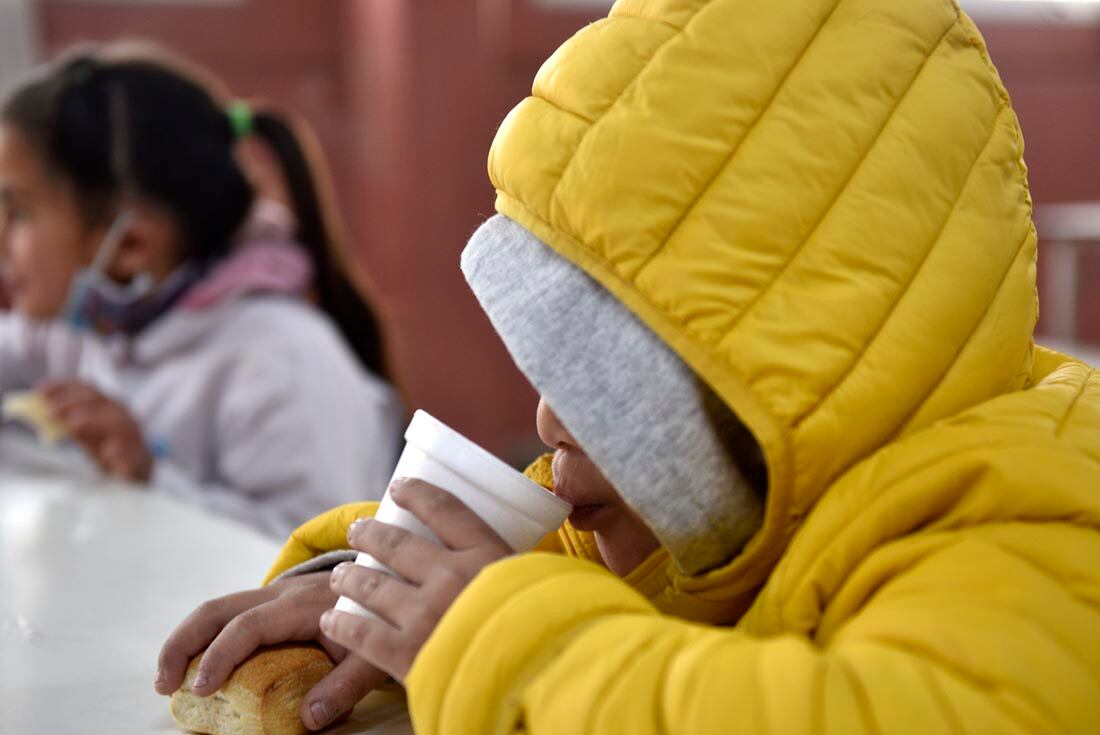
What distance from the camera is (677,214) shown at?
0.60 m

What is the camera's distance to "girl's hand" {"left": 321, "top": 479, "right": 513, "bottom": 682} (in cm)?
58

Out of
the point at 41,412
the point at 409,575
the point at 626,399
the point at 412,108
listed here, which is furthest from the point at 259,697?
the point at 412,108

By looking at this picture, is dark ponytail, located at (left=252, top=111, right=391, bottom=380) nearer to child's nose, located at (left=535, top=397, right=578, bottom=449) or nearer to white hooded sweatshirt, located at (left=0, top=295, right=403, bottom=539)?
white hooded sweatshirt, located at (left=0, top=295, right=403, bottom=539)

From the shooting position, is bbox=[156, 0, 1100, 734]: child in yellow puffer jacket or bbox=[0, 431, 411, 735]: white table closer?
bbox=[156, 0, 1100, 734]: child in yellow puffer jacket

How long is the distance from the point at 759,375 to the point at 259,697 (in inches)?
13.1

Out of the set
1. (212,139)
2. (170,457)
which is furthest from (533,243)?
(212,139)

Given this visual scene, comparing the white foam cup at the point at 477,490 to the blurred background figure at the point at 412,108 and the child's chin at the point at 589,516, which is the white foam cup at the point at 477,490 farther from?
the blurred background figure at the point at 412,108

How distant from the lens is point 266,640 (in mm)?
720

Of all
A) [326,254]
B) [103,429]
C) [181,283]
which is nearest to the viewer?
[103,429]

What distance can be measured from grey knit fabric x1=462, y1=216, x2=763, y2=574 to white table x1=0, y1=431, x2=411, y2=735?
0.73 ft

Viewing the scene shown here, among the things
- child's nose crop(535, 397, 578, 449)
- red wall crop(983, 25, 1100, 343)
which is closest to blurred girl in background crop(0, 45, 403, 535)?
child's nose crop(535, 397, 578, 449)

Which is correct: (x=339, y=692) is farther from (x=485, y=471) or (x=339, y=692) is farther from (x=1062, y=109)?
(x=1062, y=109)

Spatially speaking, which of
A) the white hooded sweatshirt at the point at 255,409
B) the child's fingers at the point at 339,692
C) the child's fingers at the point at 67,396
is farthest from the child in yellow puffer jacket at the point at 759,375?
the child's fingers at the point at 67,396

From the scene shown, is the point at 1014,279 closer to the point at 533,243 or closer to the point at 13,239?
the point at 533,243
